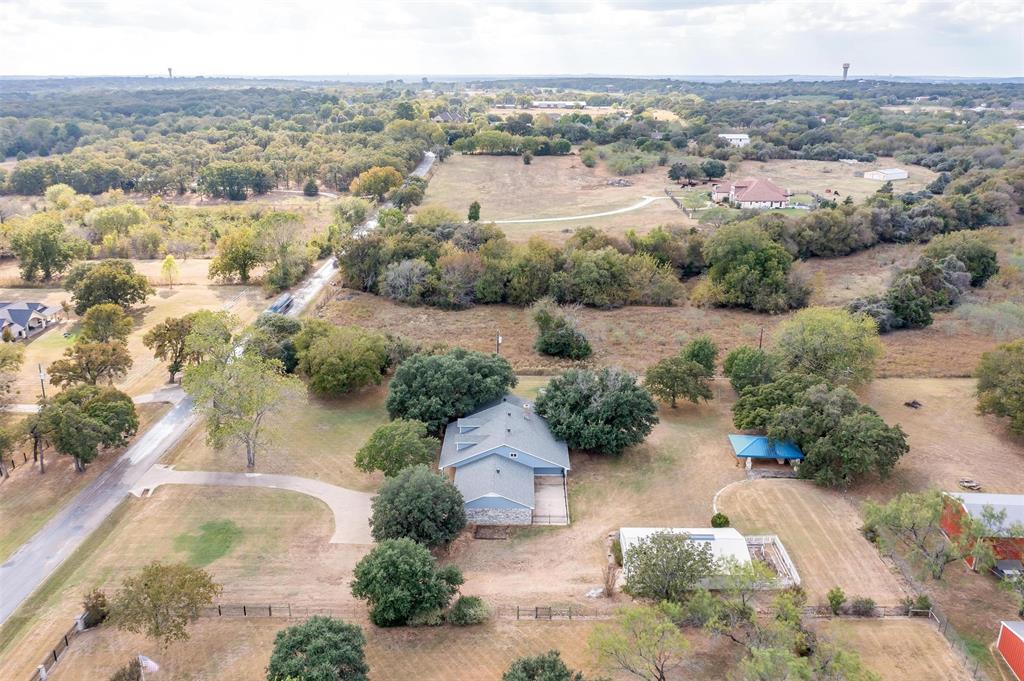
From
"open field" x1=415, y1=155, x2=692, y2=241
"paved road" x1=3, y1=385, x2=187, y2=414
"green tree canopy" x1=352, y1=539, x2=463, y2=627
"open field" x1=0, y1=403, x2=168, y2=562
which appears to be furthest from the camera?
"open field" x1=415, y1=155, x2=692, y2=241

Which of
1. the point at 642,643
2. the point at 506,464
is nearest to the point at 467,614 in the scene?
the point at 642,643

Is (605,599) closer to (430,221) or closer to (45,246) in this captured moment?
(430,221)

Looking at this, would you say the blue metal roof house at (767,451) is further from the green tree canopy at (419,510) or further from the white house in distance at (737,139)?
the white house in distance at (737,139)

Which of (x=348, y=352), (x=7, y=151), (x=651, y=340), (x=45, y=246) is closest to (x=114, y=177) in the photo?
(x=45, y=246)

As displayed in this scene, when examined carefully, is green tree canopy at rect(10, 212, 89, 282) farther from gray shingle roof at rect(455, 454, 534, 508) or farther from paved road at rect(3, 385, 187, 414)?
gray shingle roof at rect(455, 454, 534, 508)

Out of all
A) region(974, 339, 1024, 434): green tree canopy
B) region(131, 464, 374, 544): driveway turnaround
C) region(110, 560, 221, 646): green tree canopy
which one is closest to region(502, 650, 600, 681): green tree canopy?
region(110, 560, 221, 646): green tree canopy

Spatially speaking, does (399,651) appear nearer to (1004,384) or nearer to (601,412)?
(601,412)

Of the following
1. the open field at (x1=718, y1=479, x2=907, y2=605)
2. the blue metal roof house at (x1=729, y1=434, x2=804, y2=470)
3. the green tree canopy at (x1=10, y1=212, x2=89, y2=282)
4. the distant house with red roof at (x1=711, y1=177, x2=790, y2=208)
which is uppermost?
the distant house with red roof at (x1=711, y1=177, x2=790, y2=208)
